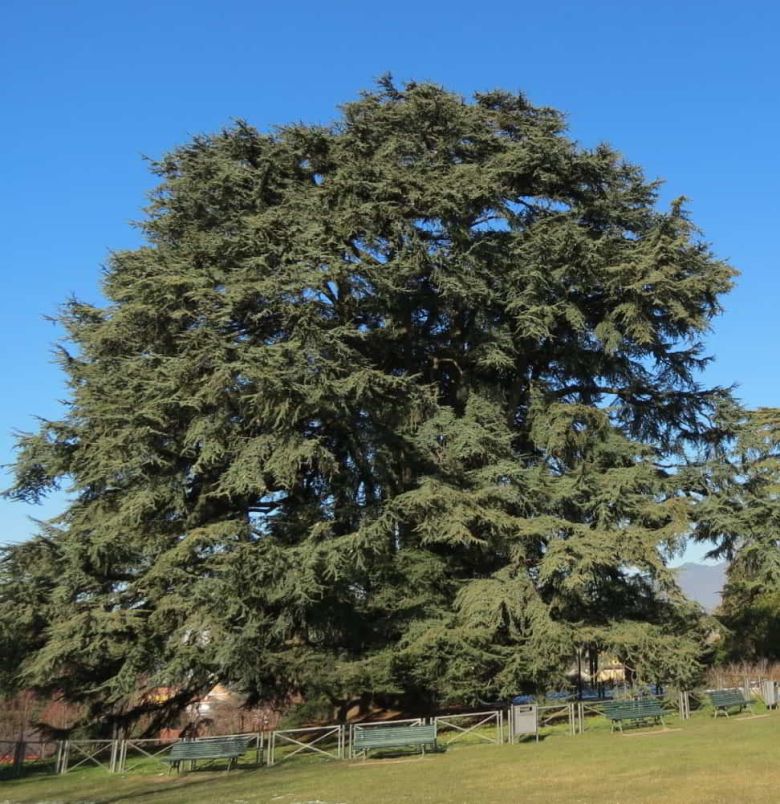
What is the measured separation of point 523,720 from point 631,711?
273 centimetres

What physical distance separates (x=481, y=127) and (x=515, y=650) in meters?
16.2

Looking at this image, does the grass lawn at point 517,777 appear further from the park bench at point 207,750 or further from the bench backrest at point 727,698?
the bench backrest at point 727,698

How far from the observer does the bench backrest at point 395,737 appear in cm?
1537

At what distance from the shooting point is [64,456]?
70.3ft

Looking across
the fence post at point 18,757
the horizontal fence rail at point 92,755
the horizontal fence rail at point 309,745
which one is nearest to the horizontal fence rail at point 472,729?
the horizontal fence rail at point 309,745

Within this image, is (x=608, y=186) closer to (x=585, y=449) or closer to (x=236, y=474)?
(x=585, y=449)

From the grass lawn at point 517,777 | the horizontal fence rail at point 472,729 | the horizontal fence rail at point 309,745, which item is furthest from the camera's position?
the horizontal fence rail at point 472,729

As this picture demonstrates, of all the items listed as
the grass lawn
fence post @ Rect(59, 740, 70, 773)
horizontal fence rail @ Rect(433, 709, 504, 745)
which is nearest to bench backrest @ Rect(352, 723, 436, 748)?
the grass lawn

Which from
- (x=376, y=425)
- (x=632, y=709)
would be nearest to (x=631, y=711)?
(x=632, y=709)

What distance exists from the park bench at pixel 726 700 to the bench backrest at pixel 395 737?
8779mm

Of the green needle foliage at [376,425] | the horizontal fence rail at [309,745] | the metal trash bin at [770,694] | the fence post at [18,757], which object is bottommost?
the fence post at [18,757]

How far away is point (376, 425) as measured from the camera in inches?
824

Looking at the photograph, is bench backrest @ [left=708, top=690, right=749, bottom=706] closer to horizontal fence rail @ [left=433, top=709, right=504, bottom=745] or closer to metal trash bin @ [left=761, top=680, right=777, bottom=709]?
metal trash bin @ [left=761, top=680, right=777, bottom=709]

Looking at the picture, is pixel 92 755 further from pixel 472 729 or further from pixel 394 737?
pixel 472 729
